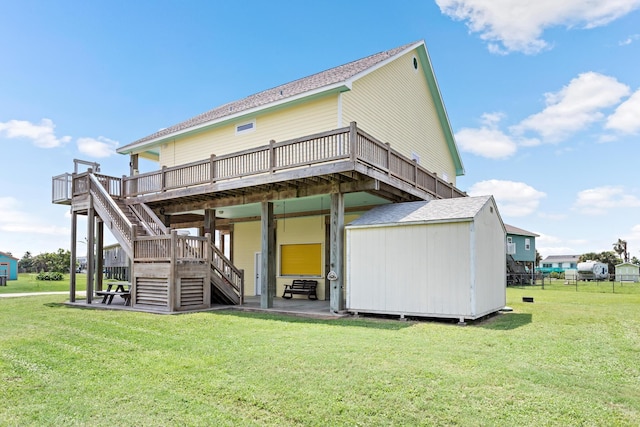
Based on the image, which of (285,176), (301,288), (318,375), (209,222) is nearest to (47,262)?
(209,222)

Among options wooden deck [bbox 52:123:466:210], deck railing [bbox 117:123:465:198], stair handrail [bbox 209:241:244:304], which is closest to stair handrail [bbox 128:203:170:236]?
wooden deck [bbox 52:123:466:210]

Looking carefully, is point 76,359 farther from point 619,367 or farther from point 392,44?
point 392,44

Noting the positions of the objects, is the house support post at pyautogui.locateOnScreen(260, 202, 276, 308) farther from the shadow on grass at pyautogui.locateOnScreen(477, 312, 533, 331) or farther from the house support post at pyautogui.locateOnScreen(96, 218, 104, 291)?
the house support post at pyautogui.locateOnScreen(96, 218, 104, 291)

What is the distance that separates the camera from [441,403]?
4.23 metres

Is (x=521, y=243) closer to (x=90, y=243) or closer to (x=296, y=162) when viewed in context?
(x=296, y=162)

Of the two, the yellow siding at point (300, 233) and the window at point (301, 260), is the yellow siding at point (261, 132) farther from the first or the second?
the window at point (301, 260)

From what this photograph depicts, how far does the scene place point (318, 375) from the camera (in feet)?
16.8

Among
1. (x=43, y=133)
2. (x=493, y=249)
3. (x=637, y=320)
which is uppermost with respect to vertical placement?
(x=43, y=133)

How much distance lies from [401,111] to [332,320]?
8960mm

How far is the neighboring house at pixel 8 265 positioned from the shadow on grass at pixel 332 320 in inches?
1449

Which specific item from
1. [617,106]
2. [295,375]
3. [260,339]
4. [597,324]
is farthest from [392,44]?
[295,375]

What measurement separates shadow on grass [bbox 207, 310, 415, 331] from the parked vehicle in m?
39.5

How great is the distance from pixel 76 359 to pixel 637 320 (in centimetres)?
1197

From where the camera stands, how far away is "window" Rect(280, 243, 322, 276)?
53.4ft
